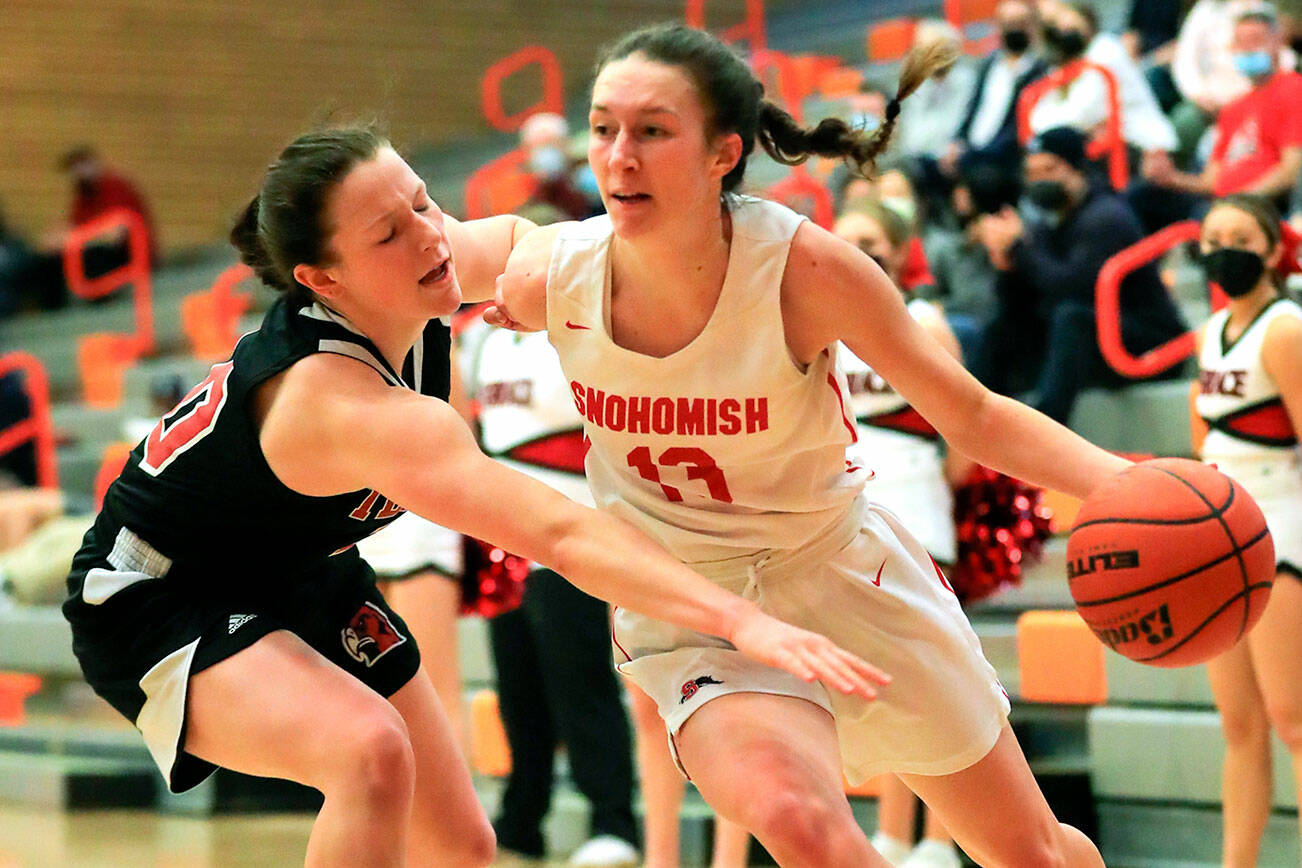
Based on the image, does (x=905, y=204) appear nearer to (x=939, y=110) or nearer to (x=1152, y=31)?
(x=939, y=110)

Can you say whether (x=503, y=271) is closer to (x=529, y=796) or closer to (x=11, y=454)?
(x=529, y=796)

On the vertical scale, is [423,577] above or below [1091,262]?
below

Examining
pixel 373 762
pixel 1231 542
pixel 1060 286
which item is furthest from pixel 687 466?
pixel 1060 286

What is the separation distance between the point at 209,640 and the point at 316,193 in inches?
31.8

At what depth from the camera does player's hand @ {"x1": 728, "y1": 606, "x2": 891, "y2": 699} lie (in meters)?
2.41

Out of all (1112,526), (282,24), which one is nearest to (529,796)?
(1112,526)

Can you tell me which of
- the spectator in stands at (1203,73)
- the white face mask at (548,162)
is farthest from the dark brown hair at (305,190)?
the white face mask at (548,162)

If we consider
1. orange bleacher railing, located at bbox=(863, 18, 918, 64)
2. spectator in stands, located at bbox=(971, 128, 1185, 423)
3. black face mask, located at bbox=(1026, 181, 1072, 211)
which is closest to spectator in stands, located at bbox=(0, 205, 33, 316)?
orange bleacher railing, located at bbox=(863, 18, 918, 64)

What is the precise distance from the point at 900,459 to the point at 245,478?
2447 mm

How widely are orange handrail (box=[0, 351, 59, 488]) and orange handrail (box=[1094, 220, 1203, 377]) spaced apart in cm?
559

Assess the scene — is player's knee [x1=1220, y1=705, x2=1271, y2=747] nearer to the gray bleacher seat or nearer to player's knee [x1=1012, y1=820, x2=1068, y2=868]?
the gray bleacher seat

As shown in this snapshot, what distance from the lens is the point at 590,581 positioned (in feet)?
8.80

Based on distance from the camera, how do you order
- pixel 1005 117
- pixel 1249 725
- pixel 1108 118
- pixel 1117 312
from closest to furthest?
1. pixel 1249 725
2. pixel 1117 312
3. pixel 1108 118
4. pixel 1005 117

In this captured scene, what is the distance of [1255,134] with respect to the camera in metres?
6.26
